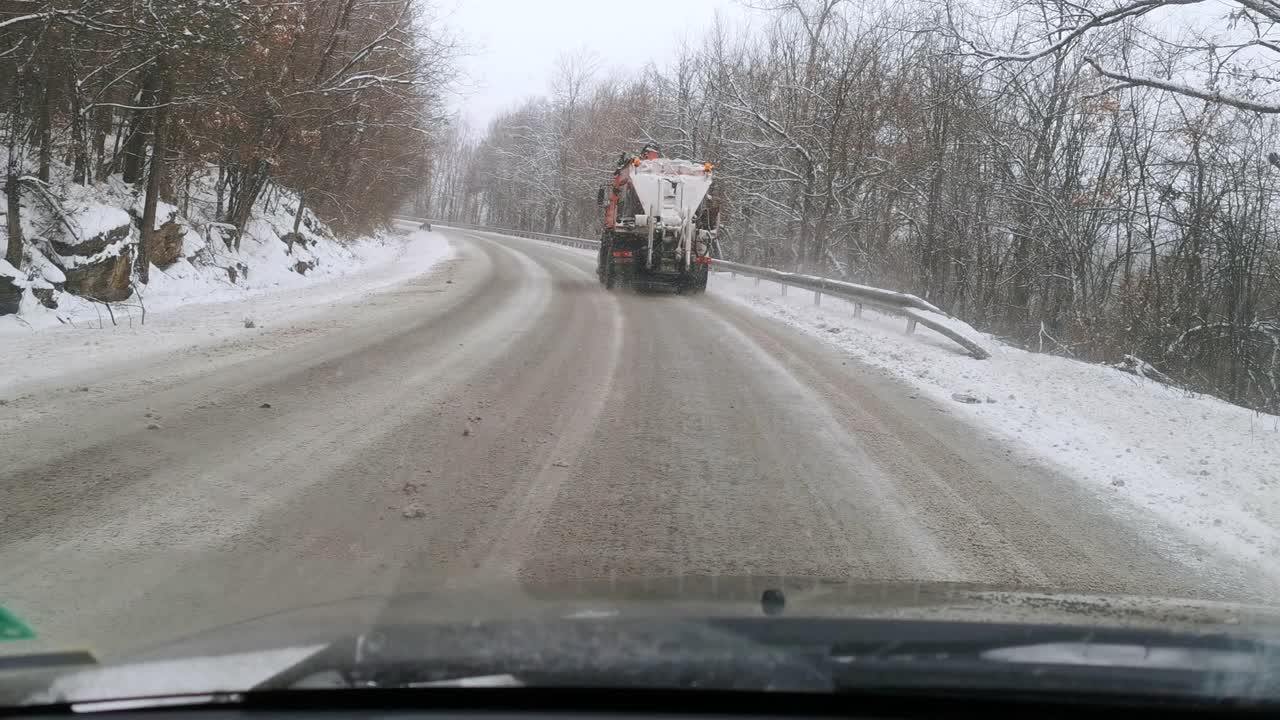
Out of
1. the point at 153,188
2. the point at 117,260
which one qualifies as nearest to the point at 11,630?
the point at 117,260

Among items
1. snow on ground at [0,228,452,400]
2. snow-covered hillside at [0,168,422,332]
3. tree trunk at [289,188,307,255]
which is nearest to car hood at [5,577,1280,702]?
snow on ground at [0,228,452,400]

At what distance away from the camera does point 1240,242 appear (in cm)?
1401

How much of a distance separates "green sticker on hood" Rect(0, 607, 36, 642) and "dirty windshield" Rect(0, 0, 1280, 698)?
0.12 ft

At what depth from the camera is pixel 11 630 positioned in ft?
8.45

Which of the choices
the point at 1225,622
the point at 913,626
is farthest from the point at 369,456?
the point at 1225,622

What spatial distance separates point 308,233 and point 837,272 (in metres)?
15.4

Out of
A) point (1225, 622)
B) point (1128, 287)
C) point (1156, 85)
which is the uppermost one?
point (1156, 85)

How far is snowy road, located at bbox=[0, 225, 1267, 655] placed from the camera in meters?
3.66

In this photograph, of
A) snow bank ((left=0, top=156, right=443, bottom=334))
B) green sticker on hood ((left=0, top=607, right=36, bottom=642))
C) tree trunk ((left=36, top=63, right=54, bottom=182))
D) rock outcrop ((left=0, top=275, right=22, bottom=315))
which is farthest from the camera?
tree trunk ((left=36, top=63, right=54, bottom=182))

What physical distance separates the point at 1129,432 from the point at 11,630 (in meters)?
7.88

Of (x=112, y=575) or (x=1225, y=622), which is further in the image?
(x=112, y=575)

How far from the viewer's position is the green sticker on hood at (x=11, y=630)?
245 cm

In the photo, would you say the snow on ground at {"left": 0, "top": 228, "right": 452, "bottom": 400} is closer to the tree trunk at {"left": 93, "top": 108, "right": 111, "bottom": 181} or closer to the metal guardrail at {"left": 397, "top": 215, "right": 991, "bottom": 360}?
the tree trunk at {"left": 93, "top": 108, "right": 111, "bottom": 181}

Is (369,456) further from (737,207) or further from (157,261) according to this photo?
(737,207)
